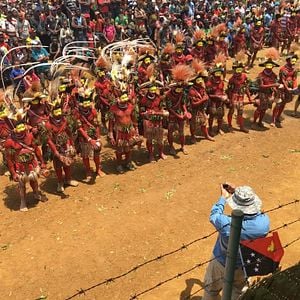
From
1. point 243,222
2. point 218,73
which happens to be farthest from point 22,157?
point 218,73

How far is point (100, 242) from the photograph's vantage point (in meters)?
7.65

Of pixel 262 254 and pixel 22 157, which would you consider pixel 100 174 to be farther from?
pixel 262 254

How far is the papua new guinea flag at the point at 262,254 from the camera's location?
424 cm

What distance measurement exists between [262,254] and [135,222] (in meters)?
4.20

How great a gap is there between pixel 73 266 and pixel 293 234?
3876mm

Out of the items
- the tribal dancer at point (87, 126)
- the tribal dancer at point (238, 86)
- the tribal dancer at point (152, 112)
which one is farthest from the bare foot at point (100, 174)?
the tribal dancer at point (238, 86)

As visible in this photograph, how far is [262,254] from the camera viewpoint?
4262 mm

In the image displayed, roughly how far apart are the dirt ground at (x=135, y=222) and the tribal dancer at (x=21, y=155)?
2.52 feet

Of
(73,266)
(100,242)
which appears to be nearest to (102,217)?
(100,242)

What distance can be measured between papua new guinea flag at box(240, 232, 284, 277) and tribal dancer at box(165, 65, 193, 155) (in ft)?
20.8

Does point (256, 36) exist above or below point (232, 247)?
below

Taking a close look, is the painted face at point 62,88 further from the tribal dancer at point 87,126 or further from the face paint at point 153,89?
the face paint at point 153,89

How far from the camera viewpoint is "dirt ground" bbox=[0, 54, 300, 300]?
22.3 ft

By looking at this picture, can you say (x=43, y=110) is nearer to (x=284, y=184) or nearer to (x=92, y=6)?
(x=284, y=184)
